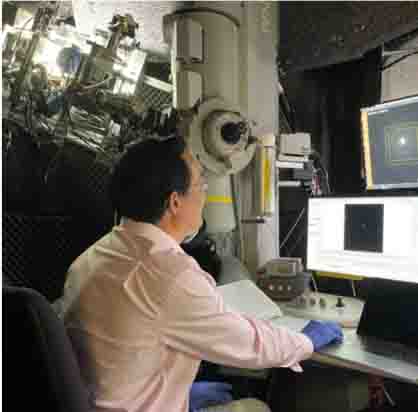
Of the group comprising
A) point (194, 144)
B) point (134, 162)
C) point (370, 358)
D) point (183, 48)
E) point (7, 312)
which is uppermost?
point (183, 48)

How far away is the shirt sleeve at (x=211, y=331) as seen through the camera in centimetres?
90

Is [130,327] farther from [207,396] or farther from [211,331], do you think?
[207,396]

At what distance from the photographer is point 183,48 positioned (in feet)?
5.48

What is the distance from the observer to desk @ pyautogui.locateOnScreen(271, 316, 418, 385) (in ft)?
3.27

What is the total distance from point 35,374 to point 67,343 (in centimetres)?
9

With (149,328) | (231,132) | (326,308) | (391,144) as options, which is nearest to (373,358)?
(326,308)

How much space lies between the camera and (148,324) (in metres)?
0.89

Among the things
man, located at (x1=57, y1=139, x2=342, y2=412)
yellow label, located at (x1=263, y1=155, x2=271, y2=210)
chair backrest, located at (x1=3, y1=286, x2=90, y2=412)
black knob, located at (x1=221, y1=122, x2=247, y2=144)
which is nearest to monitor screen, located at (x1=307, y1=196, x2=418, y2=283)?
yellow label, located at (x1=263, y1=155, x2=271, y2=210)

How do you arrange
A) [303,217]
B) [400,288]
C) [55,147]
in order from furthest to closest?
[303,217] < [55,147] < [400,288]

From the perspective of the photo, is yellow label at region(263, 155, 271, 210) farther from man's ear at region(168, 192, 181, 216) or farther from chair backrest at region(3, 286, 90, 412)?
chair backrest at region(3, 286, 90, 412)

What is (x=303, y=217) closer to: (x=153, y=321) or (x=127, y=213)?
(x=127, y=213)

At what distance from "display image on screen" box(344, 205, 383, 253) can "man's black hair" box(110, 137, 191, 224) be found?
0.72 metres

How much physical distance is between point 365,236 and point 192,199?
2.24ft

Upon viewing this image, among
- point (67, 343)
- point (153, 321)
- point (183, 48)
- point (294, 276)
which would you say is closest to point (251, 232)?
point (294, 276)
